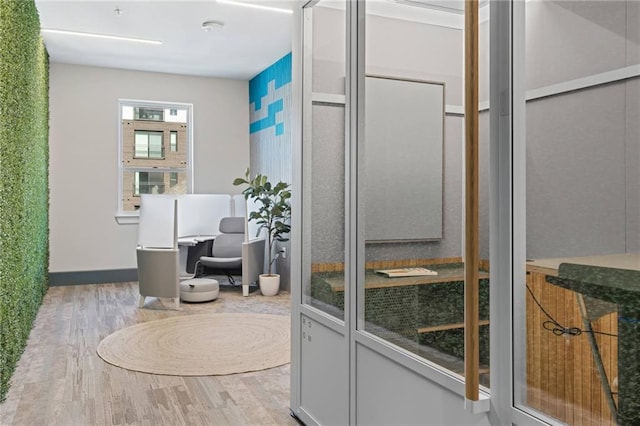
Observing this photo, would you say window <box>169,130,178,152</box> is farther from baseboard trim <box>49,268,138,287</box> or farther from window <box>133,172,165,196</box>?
baseboard trim <box>49,268,138,287</box>

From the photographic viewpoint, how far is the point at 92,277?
6.79 metres

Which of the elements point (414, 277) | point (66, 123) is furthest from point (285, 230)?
point (414, 277)

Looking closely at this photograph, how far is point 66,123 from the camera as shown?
6.68 metres

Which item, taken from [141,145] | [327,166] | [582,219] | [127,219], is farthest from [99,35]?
[582,219]

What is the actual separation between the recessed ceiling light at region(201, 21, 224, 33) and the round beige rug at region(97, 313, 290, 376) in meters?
2.73

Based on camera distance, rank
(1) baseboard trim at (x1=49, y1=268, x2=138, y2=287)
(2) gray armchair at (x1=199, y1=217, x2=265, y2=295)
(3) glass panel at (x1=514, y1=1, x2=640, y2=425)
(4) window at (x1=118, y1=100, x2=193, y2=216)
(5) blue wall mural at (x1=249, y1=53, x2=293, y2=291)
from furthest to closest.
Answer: (4) window at (x1=118, y1=100, x2=193, y2=216), (1) baseboard trim at (x1=49, y1=268, x2=138, y2=287), (5) blue wall mural at (x1=249, y1=53, x2=293, y2=291), (2) gray armchair at (x1=199, y1=217, x2=265, y2=295), (3) glass panel at (x1=514, y1=1, x2=640, y2=425)

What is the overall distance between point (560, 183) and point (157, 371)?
9.45ft

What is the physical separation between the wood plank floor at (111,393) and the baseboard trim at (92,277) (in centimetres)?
228

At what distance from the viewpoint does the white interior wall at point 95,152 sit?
6.66m

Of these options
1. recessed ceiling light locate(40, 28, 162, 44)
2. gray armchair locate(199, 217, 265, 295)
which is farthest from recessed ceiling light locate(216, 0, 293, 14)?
gray armchair locate(199, 217, 265, 295)

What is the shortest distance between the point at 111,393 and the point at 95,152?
4519mm

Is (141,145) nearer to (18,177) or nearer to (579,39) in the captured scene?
(18,177)

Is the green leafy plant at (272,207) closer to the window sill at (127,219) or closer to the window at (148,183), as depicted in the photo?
the window at (148,183)

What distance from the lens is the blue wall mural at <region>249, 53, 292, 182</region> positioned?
620 cm
